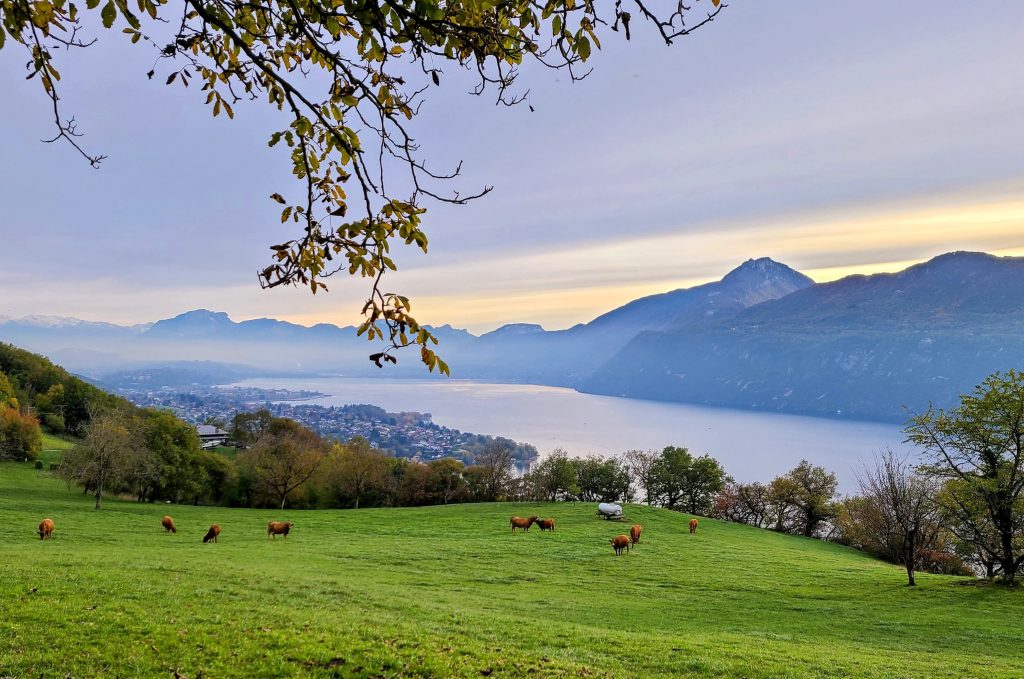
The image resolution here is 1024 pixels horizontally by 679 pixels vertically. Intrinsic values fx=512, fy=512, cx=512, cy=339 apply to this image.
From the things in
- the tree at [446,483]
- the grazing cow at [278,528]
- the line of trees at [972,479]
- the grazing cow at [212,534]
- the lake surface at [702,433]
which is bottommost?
the lake surface at [702,433]

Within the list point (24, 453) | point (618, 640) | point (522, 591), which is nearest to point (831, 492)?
point (522, 591)

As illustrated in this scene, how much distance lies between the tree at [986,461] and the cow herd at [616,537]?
12400mm

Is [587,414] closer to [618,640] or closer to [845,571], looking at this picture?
[845,571]

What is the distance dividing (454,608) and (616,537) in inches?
597

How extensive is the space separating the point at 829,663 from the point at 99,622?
473 inches

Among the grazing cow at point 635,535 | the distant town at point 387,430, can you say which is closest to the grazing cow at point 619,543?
the grazing cow at point 635,535

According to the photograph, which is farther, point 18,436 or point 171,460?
point 18,436

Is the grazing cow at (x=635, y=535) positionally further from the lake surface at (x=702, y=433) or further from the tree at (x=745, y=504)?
the lake surface at (x=702, y=433)

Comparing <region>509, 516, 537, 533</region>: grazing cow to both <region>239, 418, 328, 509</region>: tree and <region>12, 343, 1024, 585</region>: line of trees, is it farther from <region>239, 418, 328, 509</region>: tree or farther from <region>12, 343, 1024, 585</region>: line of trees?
<region>239, 418, 328, 509</region>: tree

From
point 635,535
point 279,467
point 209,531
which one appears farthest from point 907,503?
point 279,467

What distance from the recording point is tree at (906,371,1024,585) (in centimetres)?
1847

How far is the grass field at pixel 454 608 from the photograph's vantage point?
6.94 m

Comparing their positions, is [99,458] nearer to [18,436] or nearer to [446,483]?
[18,436]

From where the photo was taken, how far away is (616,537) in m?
25.2
